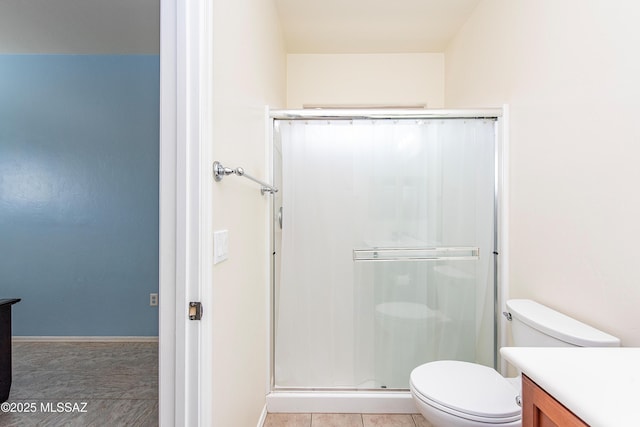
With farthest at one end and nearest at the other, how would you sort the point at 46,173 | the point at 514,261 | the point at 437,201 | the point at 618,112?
the point at 46,173 → the point at 437,201 → the point at 514,261 → the point at 618,112

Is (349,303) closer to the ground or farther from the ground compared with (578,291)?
closer to the ground

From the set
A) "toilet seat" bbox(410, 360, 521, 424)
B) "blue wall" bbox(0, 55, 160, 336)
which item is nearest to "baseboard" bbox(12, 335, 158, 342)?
"blue wall" bbox(0, 55, 160, 336)

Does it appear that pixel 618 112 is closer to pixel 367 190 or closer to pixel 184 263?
pixel 367 190

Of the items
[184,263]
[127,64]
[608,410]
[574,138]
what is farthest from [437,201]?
[127,64]

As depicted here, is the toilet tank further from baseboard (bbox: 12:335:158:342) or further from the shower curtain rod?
baseboard (bbox: 12:335:158:342)

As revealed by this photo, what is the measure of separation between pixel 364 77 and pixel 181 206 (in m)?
2.34

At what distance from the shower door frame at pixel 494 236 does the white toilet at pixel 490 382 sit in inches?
15.9

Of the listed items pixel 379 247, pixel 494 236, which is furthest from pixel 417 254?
pixel 494 236

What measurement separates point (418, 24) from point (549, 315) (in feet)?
6.88

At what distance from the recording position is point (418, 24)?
87.4 inches

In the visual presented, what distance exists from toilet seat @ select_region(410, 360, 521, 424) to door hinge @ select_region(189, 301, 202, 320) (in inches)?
37.6

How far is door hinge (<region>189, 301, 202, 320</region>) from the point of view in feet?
2.66

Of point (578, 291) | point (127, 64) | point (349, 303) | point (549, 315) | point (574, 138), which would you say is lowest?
point (349, 303)

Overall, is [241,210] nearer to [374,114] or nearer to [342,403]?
[374,114]
